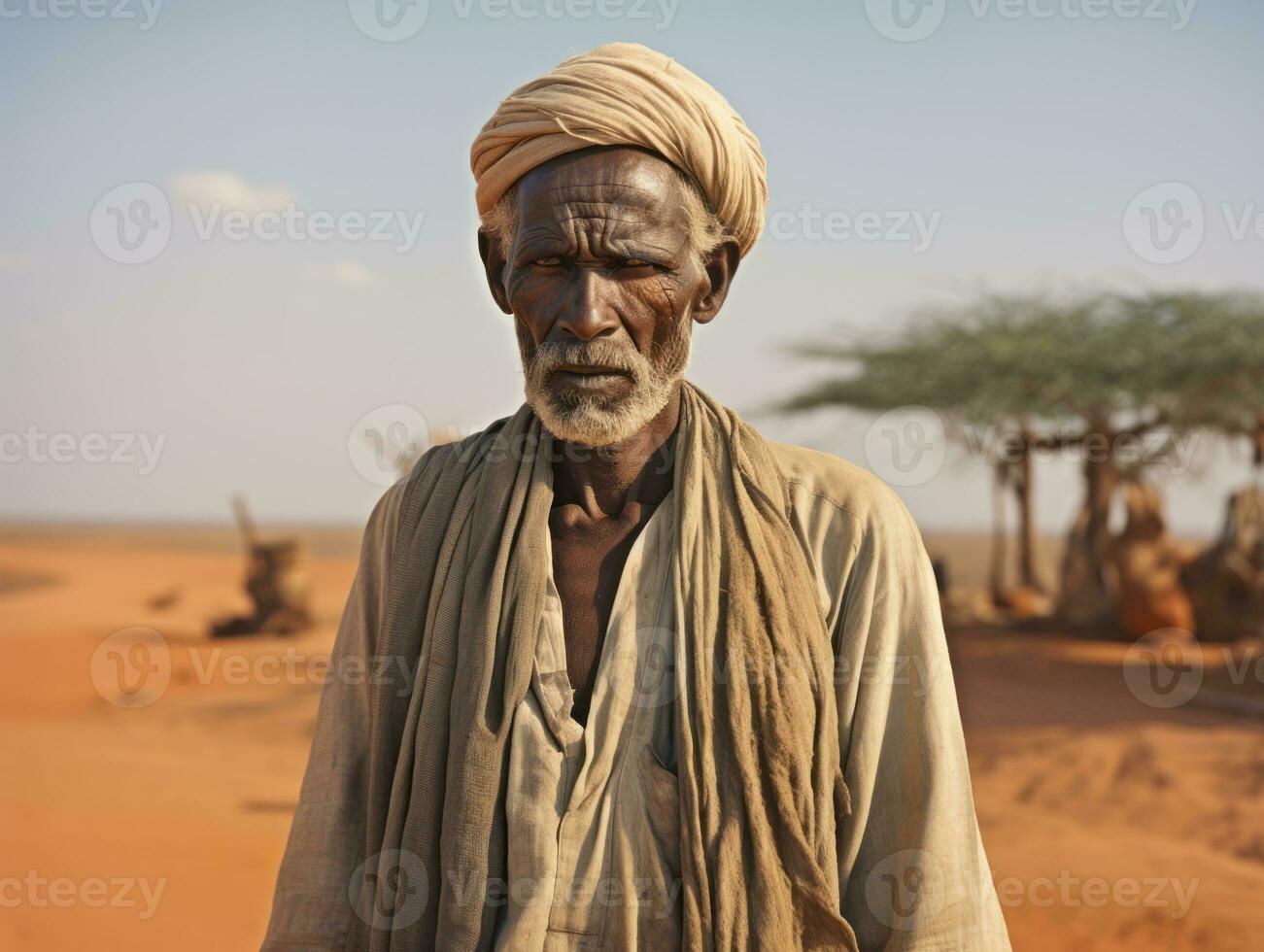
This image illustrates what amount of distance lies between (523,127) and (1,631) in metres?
18.7

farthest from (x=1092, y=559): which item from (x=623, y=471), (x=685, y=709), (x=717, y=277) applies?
(x=685, y=709)

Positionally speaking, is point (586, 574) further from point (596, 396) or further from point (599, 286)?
point (599, 286)

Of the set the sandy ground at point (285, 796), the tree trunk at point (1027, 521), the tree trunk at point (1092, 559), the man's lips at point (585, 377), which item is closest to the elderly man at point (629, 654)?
the man's lips at point (585, 377)

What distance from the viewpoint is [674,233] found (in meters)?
2.30

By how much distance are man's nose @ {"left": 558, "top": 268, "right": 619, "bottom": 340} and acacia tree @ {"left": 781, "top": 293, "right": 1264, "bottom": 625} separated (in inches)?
532

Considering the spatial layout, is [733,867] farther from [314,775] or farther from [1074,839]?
[1074,839]

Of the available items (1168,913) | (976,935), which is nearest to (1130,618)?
(1168,913)

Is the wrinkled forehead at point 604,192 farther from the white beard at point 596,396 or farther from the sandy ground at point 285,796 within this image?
the sandy ground at point 285,796

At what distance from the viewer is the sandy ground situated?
707cm

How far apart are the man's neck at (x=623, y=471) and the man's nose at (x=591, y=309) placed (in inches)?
9.9

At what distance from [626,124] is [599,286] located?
306 mm

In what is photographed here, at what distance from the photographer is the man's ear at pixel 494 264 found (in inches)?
97.3

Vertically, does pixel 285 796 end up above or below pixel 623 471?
below

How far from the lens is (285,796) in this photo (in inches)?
381
